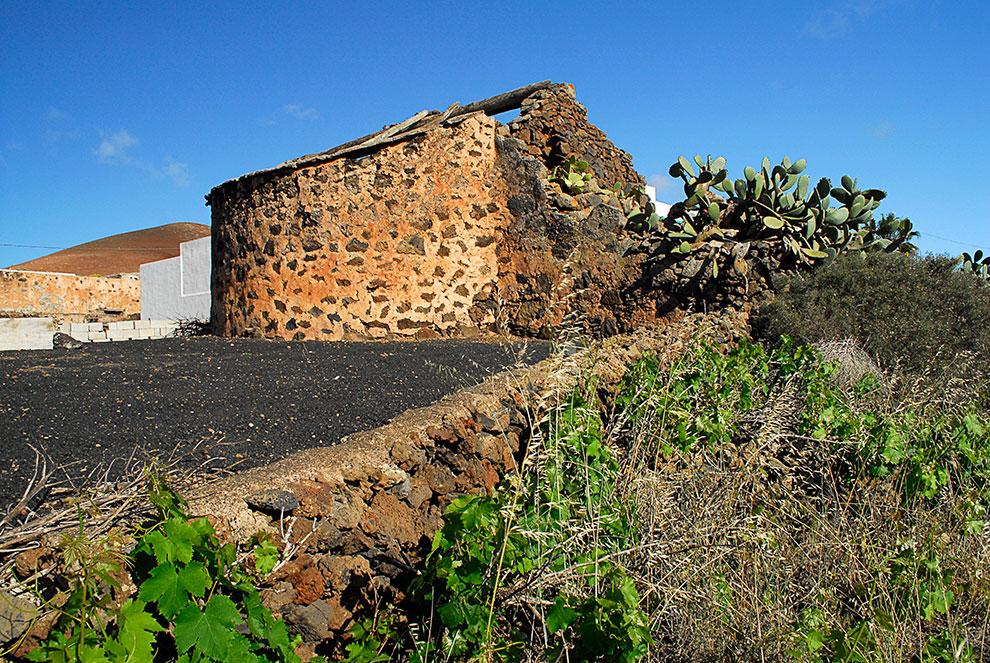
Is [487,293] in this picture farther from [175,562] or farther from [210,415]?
[175,562]

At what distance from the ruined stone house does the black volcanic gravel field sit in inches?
68.5

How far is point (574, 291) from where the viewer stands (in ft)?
28.0

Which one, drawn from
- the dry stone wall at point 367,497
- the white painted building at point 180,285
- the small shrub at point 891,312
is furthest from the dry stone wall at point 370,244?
the white painted building at point 180,285

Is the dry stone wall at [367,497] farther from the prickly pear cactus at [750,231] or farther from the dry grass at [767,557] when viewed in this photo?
the prickly pear cactus at [750,231]

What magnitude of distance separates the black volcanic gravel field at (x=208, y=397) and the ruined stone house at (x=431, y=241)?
174 centimetres

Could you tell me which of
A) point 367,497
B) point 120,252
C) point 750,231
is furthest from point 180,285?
point 120,252

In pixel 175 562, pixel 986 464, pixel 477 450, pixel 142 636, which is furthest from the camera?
pixel 986 464

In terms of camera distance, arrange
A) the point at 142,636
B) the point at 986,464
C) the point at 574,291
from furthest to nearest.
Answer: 1. the point at 574,291
2. the point at 986,464
3. the point at 142,636

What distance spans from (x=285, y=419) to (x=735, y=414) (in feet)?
8.74

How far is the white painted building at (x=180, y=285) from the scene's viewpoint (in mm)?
21391

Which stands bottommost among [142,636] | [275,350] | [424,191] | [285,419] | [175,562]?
[142,636]

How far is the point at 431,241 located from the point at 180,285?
16.5 m

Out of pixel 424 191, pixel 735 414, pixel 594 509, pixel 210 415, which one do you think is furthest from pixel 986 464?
pixel 424 191

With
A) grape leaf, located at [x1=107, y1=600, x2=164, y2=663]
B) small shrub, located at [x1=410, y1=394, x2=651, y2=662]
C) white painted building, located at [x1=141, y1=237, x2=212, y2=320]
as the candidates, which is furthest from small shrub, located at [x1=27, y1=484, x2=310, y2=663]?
white painted building, located at [x1=141, y1=237, x2=212, y2=320]
